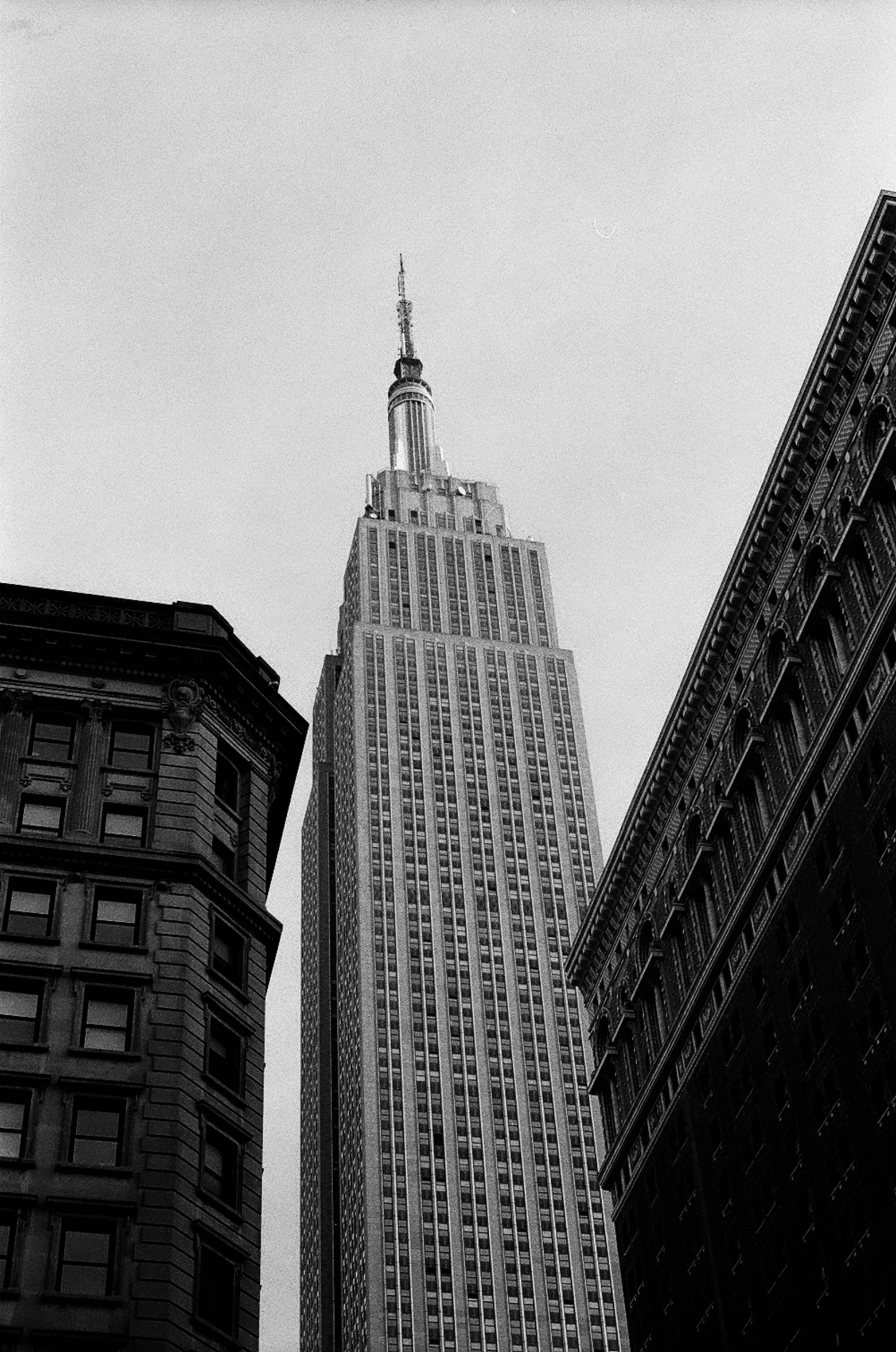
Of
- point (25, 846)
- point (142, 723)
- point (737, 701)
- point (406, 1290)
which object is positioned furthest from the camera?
point (406, 1290)

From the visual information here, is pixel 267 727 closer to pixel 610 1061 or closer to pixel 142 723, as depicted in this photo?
pixel 142 723

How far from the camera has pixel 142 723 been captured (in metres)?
66.1

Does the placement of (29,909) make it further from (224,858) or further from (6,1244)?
(6,1244)

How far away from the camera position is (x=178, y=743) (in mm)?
65312

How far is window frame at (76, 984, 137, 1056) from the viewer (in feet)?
183

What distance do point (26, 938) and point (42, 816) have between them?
18.6ft

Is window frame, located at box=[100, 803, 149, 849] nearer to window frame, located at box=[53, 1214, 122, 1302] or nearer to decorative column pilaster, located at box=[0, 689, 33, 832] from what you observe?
decorative column pilaster, located at box=[0, 689, 33, 832]

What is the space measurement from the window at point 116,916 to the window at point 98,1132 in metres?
5.86

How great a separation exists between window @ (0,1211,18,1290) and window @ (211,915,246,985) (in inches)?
471

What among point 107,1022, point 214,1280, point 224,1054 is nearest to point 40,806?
point 107,1022

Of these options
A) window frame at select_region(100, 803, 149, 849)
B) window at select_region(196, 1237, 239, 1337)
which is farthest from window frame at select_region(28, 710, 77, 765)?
window at select_region(196, 1237, 239, 1337)

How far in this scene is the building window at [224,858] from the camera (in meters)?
64.1

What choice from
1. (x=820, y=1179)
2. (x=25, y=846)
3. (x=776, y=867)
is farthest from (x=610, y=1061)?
(x=25, y=846)

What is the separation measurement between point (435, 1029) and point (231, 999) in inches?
5560
